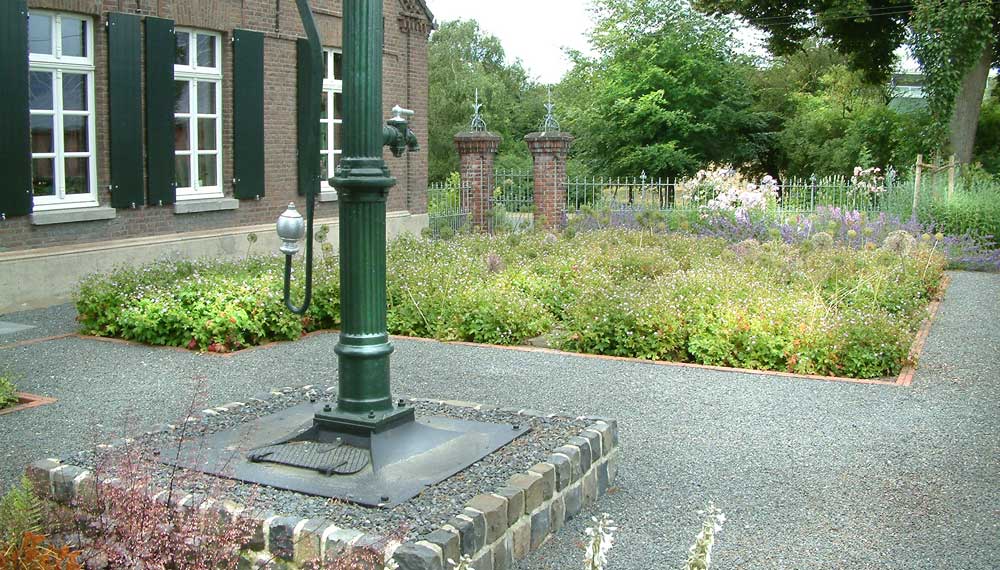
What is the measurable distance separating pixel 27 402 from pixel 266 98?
341 inches

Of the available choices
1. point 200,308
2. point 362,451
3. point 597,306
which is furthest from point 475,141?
point 362,451

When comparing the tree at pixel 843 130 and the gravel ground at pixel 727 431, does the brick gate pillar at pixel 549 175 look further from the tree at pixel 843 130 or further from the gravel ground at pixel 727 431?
the tree at pixel 843 130

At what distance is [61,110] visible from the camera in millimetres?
11320

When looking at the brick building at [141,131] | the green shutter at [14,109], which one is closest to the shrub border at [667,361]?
the green shutter at [14,109]

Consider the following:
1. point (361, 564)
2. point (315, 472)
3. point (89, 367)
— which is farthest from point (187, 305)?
point (361, 564)

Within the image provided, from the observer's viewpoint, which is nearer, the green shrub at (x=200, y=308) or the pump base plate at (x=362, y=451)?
the pump base plate at (x=362, y=451)

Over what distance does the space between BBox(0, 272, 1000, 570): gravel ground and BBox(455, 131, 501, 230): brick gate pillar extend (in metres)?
10.5

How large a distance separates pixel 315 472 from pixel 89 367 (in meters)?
4.36

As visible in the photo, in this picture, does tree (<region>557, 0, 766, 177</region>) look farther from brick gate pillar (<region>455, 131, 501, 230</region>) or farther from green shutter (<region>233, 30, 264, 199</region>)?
green shutter (<region>233, 30, 264, 199</region>)

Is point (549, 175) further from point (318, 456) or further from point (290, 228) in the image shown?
point (318, 456)

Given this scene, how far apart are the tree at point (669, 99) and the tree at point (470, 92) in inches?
297

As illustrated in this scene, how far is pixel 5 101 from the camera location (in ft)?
34.0

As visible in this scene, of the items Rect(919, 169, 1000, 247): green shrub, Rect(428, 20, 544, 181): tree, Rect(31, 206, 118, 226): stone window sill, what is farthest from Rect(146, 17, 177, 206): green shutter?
Rect(428, 20, 544, 181): tree

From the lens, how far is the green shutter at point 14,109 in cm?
1034
